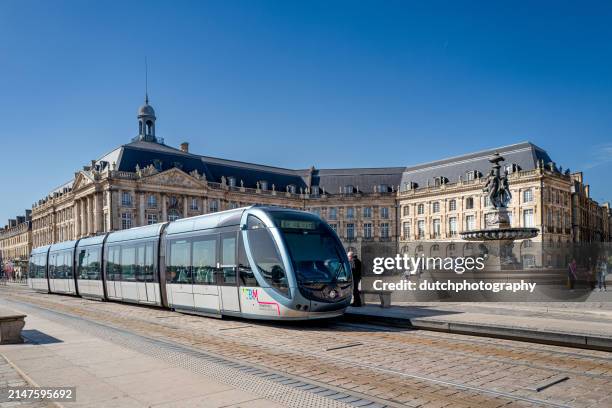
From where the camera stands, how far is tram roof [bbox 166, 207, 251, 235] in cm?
1527

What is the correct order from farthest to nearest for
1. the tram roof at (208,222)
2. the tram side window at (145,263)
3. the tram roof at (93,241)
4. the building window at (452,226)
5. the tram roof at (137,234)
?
the building window at (452,226)
the tram roof at (93,241)
the tram roof at (137,234)
the tram side window at (145,263)
the tram roof at (208,222)

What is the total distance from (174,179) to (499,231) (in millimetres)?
60524

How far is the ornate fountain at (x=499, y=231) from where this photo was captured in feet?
80.7

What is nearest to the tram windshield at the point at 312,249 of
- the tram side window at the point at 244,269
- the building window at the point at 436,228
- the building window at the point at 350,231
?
the tram side window at the point at 244,269

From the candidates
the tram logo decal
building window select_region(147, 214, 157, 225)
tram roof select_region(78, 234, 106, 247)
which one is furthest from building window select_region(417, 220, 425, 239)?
the tram logo decal

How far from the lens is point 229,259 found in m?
15.0

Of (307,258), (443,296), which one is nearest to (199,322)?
(307,258)

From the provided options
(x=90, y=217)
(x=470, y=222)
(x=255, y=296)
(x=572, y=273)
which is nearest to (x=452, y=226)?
(x=470, y=222)

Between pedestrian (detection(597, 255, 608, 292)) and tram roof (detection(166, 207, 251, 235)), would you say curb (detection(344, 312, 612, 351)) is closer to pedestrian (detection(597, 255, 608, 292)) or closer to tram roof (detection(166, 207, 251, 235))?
tram roof (detection(166, 207, 251, 235))

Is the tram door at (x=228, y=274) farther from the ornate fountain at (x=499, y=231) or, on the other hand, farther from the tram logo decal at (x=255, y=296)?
the ornate fountain at (x=499, y=231)

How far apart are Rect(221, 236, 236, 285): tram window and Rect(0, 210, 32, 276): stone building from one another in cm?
9758

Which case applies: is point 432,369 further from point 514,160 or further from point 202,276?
point 514,160

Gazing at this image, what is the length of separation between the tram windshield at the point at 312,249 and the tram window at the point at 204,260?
9.74ft

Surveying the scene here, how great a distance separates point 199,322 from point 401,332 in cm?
636
